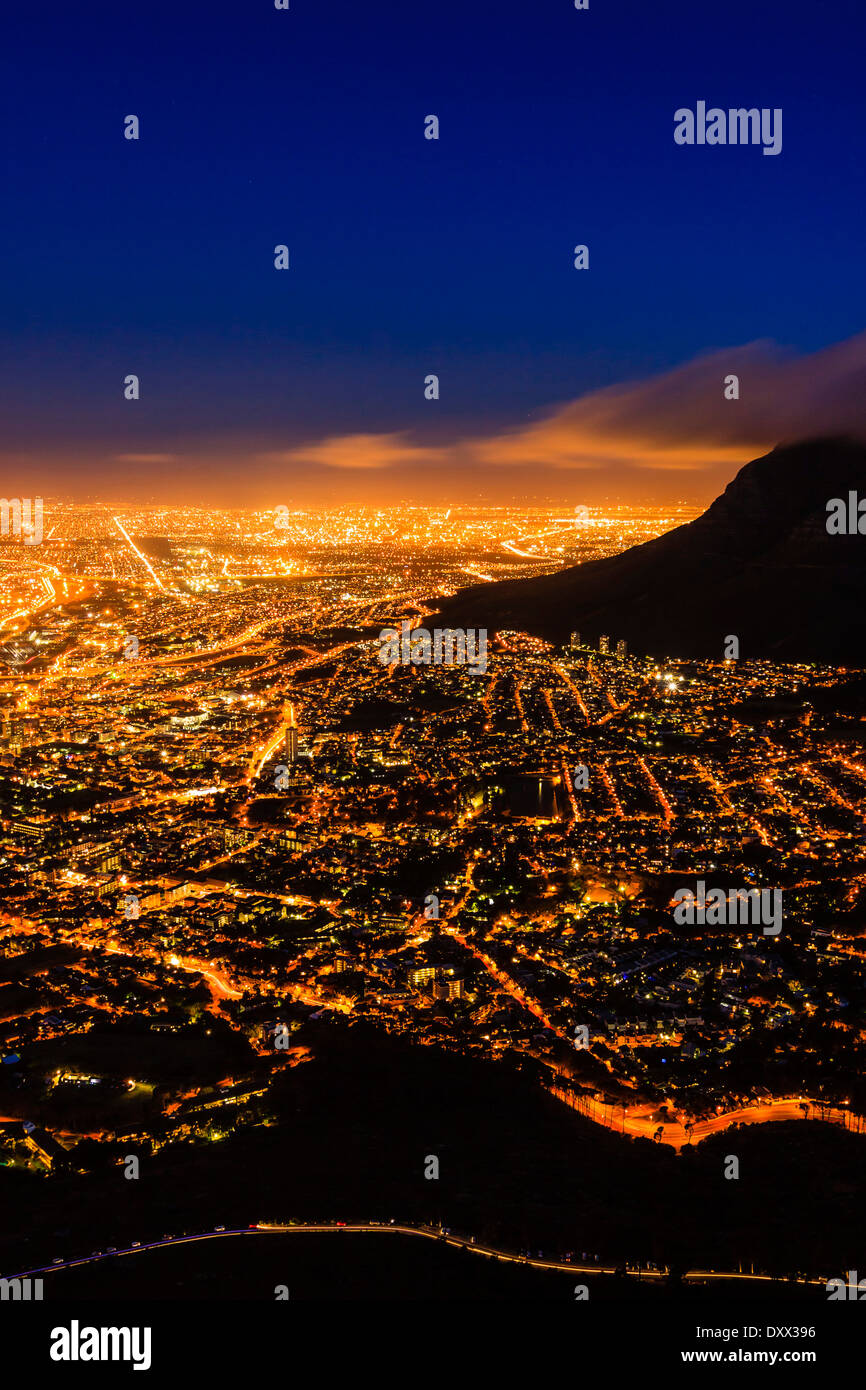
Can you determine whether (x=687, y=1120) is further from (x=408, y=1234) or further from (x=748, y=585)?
(x=748, y=585)

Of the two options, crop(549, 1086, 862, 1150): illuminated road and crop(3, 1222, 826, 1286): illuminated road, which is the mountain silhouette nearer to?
crop(549, 1086, 862, 1150): illuminated road

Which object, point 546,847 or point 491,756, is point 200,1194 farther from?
point 491,756

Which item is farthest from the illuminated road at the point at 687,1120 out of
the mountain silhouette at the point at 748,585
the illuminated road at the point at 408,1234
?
the mountain silhouette at the point at 748,585

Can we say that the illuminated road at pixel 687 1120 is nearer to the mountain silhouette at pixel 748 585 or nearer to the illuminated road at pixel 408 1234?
the illuminated road at pixel 408 1234

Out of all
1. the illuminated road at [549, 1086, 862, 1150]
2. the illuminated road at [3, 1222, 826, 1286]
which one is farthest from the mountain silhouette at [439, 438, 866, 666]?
the illuminated road at [3, 1222, 826, 1286]
